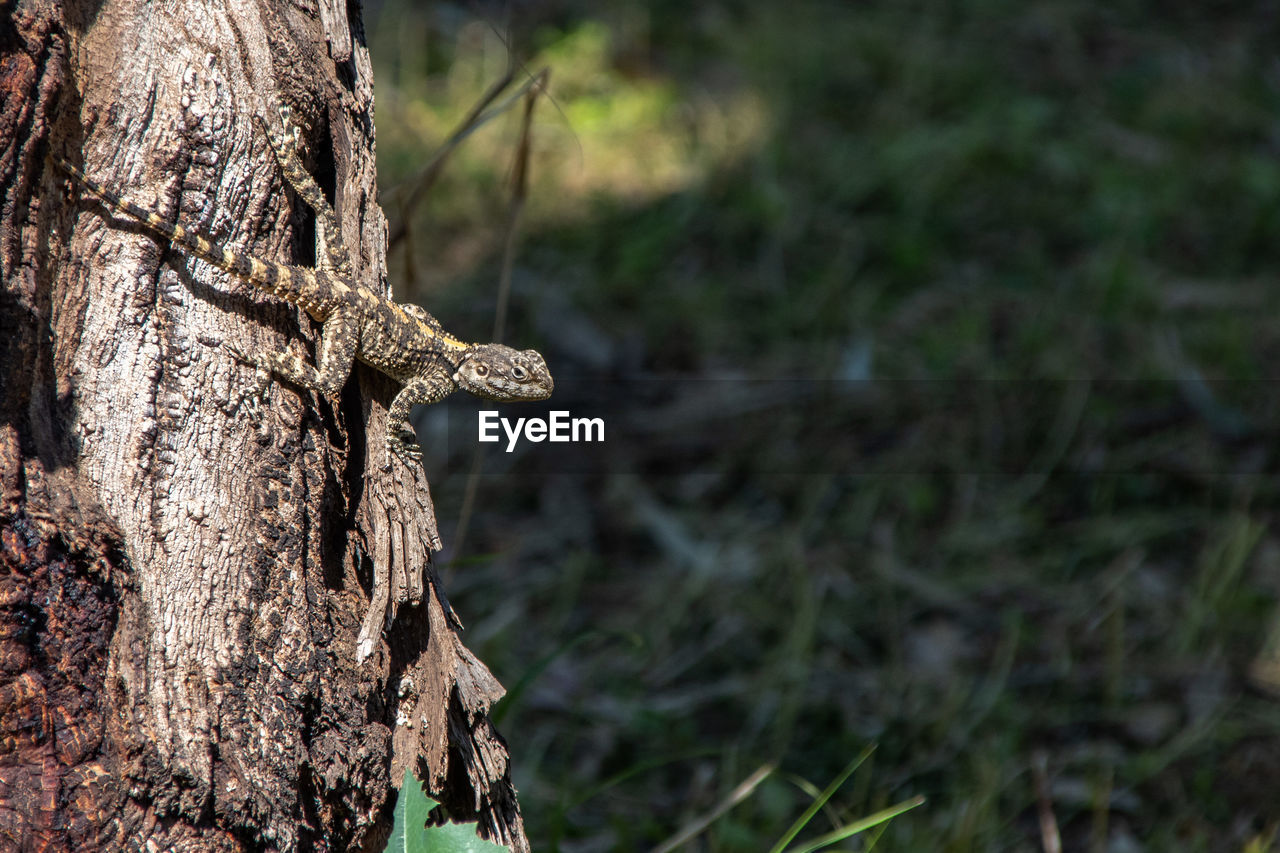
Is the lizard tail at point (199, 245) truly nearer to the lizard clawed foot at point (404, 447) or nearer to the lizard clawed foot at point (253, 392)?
the lizard clawed foot at point (253, 392)

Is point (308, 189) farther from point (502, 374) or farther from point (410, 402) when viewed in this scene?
point (502, 374)

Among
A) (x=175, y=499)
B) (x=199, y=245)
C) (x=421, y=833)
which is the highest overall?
(x=199, y=245)

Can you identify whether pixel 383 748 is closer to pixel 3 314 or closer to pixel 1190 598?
pixel 3 314

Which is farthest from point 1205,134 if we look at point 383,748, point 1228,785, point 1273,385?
point 383,748

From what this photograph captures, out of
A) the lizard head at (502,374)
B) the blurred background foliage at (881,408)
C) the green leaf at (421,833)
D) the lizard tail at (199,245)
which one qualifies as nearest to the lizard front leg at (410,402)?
the lizard head at (502,374)

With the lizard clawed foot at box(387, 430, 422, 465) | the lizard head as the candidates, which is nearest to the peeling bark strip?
the lizard clawed foot at box(387, 430, 422, 465)

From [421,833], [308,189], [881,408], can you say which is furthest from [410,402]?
[881,408]

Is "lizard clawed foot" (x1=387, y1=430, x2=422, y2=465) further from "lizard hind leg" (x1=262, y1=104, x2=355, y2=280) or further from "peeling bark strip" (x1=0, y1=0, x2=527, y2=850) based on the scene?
"lizard hind leg" (x1=262, y1=104, x2=355, y2=280)
